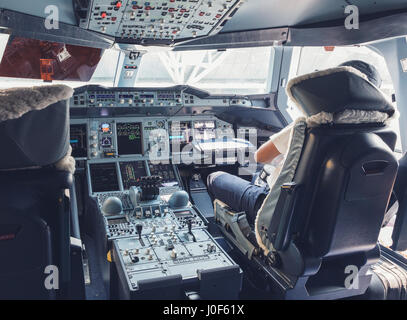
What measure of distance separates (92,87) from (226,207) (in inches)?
57.2

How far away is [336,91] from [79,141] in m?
2.31

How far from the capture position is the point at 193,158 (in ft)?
11.1

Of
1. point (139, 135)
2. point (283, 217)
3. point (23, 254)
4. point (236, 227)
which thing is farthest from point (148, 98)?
point (23, 254)

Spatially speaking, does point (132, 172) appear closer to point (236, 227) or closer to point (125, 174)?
point (125, 174)

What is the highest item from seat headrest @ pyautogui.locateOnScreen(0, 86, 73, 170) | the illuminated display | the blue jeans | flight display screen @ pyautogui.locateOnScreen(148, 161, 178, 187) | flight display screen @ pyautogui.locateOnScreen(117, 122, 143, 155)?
seat headrest @ pyautogui.locateOnScreen(0, 86, 73, 170)

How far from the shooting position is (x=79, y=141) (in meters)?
3.12

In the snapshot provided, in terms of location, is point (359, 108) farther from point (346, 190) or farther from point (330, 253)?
point (330, 253)

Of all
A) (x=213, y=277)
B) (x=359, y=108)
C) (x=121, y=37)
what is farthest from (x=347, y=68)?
(x=121, y=37)

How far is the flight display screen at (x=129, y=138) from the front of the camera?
3.28m

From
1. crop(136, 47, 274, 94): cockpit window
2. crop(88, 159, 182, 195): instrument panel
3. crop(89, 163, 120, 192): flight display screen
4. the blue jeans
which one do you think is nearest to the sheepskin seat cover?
the blue jeans

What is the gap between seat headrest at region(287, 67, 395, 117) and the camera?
1.46m

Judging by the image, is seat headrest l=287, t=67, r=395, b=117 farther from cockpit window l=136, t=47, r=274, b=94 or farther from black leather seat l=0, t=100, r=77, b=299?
cockpit window l=136, t=47, r=274, b=94

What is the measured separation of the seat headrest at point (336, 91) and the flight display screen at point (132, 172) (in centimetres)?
191

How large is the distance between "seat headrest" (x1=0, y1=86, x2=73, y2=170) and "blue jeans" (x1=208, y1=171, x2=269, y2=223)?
46.2 inches
